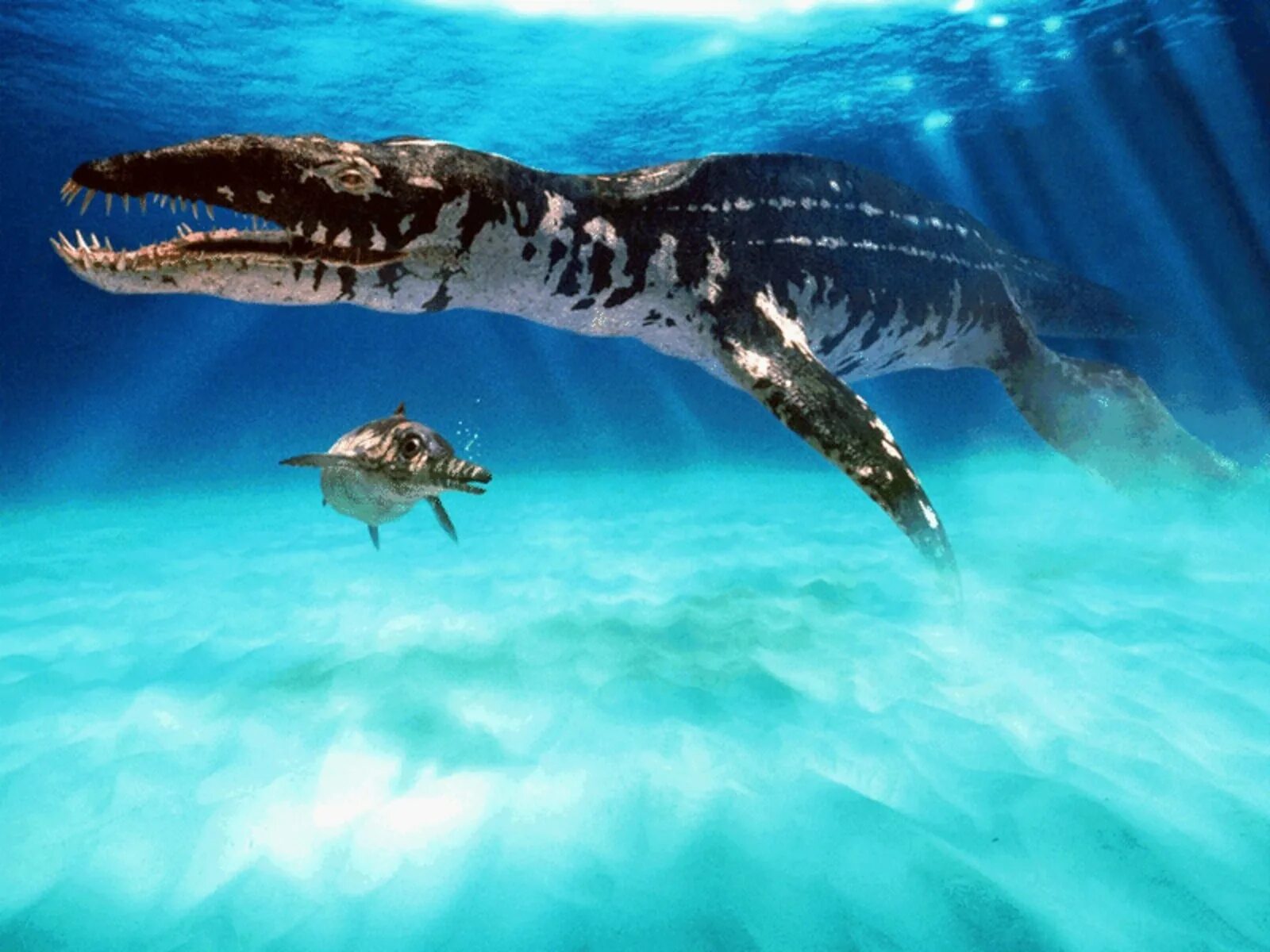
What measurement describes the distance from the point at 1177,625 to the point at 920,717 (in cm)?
271

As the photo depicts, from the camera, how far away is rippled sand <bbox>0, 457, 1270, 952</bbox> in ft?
8.86

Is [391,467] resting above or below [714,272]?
below

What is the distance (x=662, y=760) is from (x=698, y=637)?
6.01 ft

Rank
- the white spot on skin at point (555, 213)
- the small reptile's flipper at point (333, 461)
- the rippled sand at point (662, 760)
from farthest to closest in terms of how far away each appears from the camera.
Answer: the small reptile's flipper at point (333, 461) → the white spot on skin at point (555, 213) → the rippled sand at point (662, 760)

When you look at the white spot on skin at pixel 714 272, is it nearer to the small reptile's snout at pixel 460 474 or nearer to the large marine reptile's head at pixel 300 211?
the large marine reptile's head at pixel 300 211

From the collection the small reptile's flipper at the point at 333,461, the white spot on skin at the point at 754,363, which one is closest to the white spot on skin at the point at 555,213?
the white spot on skin at the point at 754,363

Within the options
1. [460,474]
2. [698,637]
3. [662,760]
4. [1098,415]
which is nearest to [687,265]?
[460,474]

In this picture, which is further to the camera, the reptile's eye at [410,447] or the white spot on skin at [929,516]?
the reptile's eye at [410,447]

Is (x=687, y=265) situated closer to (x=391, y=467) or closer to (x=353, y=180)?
(x=353, y=180)

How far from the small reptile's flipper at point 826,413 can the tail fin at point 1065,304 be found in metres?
4.24

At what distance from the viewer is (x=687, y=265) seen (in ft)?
16.9

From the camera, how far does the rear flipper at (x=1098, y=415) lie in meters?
7.82

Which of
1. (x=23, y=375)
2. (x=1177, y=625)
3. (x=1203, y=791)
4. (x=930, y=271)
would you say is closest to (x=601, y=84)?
(x=930, y=271)

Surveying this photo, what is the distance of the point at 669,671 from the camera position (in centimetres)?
484
